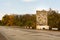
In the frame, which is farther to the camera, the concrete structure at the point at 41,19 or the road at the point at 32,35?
the concrete structure at the point at 41,19

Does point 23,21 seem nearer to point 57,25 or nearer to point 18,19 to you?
point 18,19

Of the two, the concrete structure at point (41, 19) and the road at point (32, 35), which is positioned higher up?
the concrete structure at point (41, 19)

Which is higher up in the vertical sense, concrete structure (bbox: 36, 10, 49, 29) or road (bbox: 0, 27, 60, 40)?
concrete structure (bbox: 36, 10, 49, 29)

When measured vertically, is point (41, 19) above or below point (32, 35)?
above

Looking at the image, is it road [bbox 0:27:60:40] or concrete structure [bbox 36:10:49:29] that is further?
concrete structure [bbox 36:10:49:29]

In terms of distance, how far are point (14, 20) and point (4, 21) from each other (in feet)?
37.7

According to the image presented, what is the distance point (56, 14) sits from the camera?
200ft

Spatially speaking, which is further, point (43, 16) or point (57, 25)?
point (43, 16)

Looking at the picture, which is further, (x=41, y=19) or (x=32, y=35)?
(x=41, y=19)

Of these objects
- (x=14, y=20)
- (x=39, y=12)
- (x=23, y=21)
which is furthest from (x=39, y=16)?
(x=14, y=20)

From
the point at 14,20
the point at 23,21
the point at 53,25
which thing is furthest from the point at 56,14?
the point at 14,20

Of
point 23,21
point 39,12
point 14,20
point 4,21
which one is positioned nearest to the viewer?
point 39,12

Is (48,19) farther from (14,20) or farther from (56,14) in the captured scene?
(14,20)

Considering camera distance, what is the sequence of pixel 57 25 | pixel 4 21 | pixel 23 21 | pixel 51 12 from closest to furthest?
pixel 57 25
pixel 51 12
pixel 23 21
pixel 4 21
